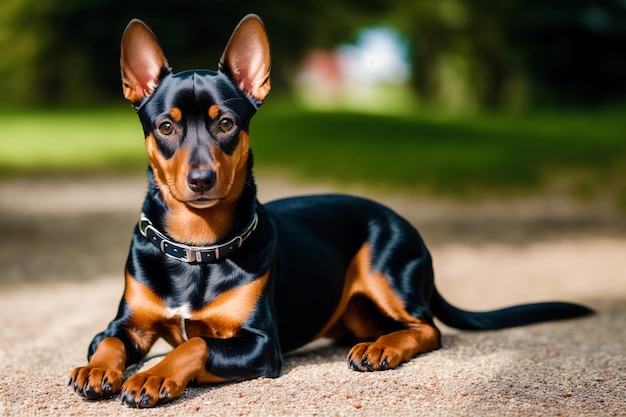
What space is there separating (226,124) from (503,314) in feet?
7.69

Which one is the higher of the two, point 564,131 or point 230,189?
point 230,189

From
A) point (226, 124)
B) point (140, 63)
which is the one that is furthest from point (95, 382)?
point (140, 63)

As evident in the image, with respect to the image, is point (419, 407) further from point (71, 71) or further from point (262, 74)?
point (71, 71)

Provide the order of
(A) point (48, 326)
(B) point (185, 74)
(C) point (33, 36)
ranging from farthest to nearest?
(C) point (33, 36)
(A) point (48, 326)
(B) point (185, 74)

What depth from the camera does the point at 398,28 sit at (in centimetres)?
3566

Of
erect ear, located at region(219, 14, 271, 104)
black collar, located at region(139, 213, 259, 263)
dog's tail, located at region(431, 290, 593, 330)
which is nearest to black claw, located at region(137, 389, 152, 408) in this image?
black collar, located at region(139, 213, 259, 263)

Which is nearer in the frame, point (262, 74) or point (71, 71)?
point (262, 74)

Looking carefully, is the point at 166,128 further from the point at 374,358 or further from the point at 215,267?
the point at 374,358

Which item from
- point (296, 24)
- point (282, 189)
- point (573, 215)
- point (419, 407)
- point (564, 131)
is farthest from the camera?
point (296, 24)

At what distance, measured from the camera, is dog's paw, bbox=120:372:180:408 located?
368cm

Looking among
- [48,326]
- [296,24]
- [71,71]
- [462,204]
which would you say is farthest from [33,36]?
[48,326]

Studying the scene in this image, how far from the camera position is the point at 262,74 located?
4.46 meters

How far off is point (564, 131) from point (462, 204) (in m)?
6.63

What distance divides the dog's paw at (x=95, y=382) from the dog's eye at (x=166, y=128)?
1077 mm
